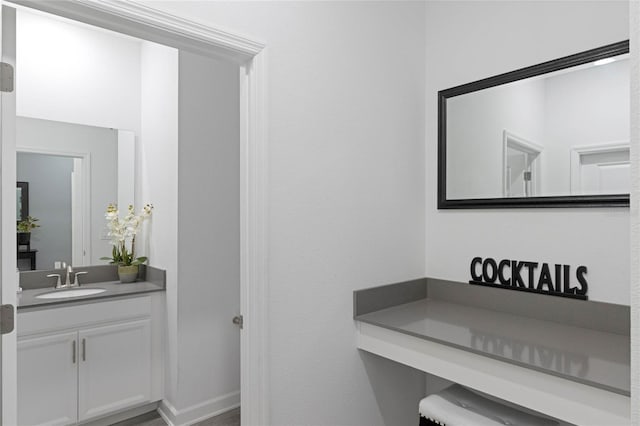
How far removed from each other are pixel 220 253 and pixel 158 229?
0.49m

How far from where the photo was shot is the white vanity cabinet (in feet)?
7.25

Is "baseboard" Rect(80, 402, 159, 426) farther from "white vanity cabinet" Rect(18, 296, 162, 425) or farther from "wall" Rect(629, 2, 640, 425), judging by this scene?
"wall" Rect(629, 2, 640, 425)

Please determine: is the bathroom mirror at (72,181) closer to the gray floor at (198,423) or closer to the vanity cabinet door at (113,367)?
the vanity cabinet door at (113,367)

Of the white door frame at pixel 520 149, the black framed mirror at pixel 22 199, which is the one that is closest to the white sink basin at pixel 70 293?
the black framed mirror at pixel 22 199

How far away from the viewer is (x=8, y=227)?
114 cm

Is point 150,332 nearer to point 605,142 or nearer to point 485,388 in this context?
point 485,388

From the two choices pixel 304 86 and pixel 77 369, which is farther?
pixel 77 369

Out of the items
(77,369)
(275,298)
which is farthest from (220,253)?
(275,298)

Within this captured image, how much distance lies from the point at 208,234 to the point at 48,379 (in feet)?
4.01

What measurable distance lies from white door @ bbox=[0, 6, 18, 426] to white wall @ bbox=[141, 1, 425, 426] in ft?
1.48

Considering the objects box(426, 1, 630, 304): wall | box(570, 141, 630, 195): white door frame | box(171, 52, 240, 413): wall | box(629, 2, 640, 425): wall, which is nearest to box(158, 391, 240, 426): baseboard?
box(171, 52, 240, 413): wall

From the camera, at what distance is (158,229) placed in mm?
2785

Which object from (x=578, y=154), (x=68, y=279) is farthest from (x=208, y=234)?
(x=578, y=154)

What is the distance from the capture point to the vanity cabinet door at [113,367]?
2.39 meters
